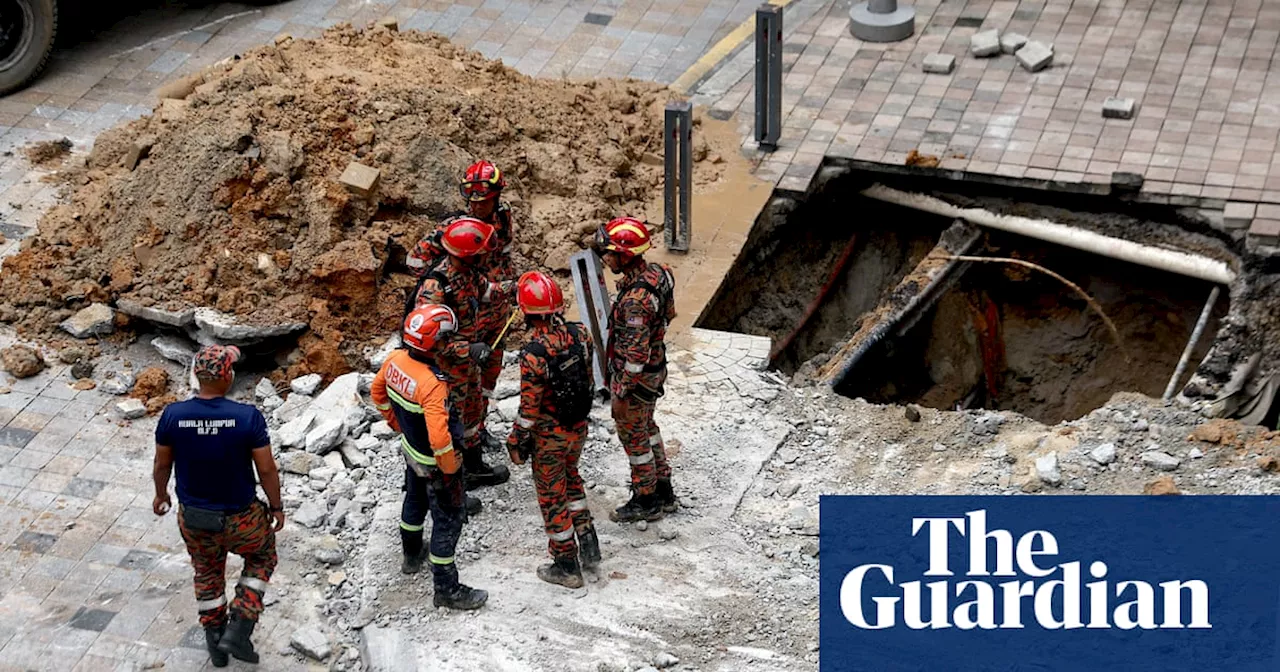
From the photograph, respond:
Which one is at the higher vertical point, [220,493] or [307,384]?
[220,493]

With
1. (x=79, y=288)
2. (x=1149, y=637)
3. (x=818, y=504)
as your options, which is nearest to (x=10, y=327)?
(x=79, y=288)

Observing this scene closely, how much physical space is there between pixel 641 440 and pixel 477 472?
3.25 feet

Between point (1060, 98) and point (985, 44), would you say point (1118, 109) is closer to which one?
point (1060, 98)

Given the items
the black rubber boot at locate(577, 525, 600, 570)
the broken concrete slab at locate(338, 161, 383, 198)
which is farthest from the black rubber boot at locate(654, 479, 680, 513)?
the broken concrete slab at locate(338, 161, 383, 198)

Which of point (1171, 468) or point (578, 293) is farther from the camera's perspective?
point (578, 293)

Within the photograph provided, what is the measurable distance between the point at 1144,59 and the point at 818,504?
19.2 feet

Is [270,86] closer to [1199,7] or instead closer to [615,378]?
[615,378]

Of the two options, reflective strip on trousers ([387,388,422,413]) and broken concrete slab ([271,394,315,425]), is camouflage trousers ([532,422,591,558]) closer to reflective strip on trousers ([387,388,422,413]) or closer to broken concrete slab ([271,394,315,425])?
reflective strip on trousers ([387,388,422,413])

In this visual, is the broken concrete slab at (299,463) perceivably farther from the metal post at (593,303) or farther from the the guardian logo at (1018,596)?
the the guardian logo at (1018,596)

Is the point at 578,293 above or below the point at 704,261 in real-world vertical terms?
above

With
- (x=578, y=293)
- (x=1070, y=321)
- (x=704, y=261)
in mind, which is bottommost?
(x=1070, y=321)

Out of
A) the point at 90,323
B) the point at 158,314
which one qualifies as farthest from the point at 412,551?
the point at 90,323

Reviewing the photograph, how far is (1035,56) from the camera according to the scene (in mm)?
12250

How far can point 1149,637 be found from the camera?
23.9 feet
